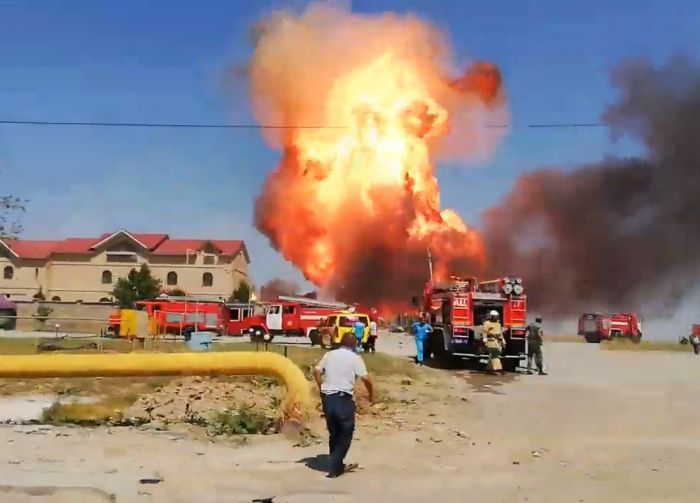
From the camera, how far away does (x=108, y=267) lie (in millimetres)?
82875

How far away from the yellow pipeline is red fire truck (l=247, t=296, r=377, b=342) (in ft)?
102

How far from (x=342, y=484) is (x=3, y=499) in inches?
137

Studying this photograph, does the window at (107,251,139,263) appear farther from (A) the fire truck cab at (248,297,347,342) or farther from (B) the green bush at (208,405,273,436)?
(B) the green bush at (208,405,273,436)

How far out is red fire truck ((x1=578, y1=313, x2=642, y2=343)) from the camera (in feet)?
181

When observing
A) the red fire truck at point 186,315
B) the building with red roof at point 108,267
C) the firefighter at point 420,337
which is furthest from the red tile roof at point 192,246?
the firefighter at point 420,337

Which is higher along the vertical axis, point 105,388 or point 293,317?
point 293,317

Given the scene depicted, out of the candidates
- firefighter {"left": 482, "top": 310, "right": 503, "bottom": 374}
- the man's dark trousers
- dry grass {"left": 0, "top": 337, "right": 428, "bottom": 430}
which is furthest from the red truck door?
the man's dark trousers

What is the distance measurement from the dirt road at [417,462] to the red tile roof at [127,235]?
234 feet

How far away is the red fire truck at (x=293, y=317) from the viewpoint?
145 ft

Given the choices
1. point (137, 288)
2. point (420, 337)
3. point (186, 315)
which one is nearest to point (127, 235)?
Answer: point (137, 288)

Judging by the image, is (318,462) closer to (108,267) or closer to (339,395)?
(339,395)

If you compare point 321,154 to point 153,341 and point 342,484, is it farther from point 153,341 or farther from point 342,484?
point 342,484

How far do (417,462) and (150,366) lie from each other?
4524 millimetres

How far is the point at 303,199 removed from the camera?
37500 mm
